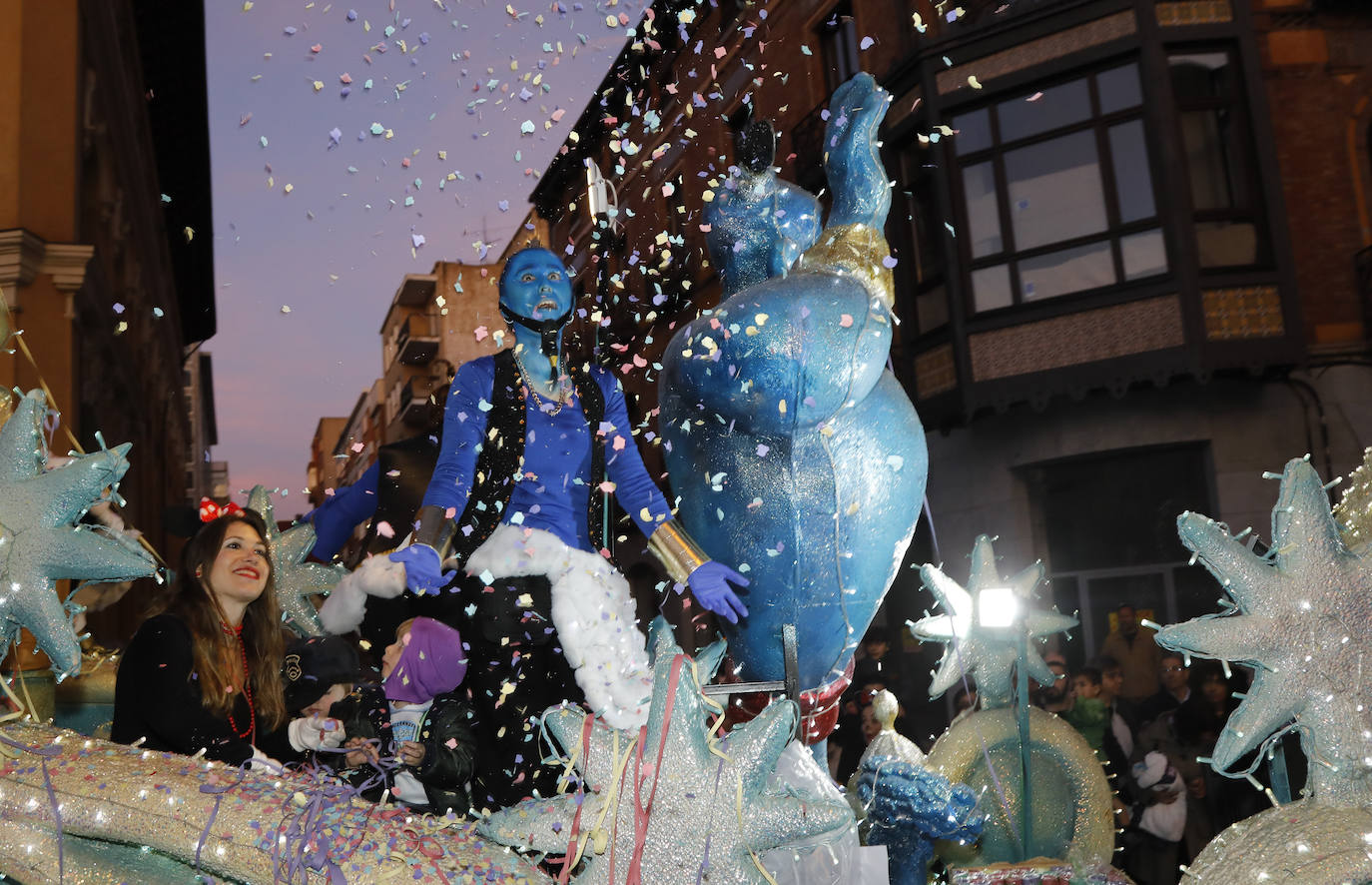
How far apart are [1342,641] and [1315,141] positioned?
10342 millimetres

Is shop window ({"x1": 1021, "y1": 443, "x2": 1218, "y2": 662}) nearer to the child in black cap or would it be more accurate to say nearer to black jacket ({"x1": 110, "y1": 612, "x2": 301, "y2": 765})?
the child in black cap

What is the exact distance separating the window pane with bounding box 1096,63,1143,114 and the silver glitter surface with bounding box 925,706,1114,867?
9439 mm

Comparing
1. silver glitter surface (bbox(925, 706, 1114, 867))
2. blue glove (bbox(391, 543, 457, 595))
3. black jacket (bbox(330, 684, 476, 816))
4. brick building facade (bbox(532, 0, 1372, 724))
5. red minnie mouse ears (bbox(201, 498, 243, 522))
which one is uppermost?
brick building facade (bbox(532, 0, 1372, 724))

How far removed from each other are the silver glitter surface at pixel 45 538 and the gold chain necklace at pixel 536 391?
1.09 meters

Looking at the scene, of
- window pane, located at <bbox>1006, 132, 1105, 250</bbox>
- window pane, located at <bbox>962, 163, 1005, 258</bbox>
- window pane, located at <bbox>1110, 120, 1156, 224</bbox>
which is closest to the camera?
window pane, located at <bbox>1110, 120, 1156, 224</bbox>

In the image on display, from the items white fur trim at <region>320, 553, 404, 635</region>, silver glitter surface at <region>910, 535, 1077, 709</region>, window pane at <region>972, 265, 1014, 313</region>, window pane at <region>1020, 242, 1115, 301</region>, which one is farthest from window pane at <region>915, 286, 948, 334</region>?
white fur trim at <region>320, 553, 404, 635</region>

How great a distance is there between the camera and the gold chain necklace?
2.32 metres

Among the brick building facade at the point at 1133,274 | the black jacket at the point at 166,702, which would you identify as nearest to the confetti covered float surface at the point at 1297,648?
the black jacket at the point at 166,702

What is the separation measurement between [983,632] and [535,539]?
88 centimetres

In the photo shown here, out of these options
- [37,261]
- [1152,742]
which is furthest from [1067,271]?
[37,261]

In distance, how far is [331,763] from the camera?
2305 millimetres

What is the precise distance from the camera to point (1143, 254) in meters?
10.2

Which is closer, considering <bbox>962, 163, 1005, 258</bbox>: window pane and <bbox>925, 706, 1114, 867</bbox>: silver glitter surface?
<bbox>925, 706, 1114, 867</bbox>: silver glitter surface

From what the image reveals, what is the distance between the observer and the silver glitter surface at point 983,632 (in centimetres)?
226
